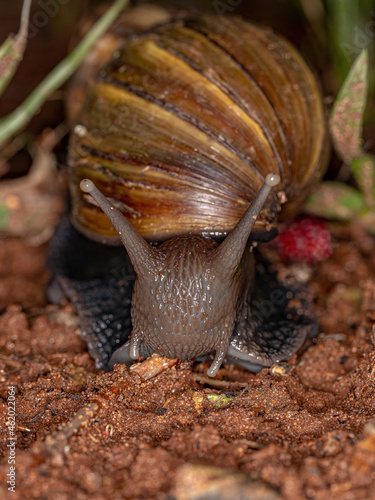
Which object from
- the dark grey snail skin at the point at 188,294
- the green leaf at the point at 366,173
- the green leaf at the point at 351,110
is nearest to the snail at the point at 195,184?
the dark grey snail skin at the point at 188,294

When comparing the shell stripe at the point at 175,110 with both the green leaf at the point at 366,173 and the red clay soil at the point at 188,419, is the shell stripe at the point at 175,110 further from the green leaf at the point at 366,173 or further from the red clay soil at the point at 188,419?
the red clay soil at the point at 188,419

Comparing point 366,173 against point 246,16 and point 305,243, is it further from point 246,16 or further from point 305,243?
point 246,16

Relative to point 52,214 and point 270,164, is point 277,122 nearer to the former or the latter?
point 270,164

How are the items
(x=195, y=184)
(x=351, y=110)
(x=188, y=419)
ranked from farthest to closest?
(x=351, y=110) → (x=195, y=184) → (x=188, y=419)

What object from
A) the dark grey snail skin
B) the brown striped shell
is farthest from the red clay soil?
the brown striped shell

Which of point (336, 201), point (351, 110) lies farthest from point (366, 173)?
point (351, 110)

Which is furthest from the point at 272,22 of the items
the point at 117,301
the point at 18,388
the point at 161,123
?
the point at 18,388

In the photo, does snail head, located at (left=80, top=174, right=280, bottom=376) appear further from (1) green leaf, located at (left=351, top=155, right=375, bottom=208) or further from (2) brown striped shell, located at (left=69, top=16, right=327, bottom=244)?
(1) green leaf, located at (left=351, top=155, right=375, bottom=208)
